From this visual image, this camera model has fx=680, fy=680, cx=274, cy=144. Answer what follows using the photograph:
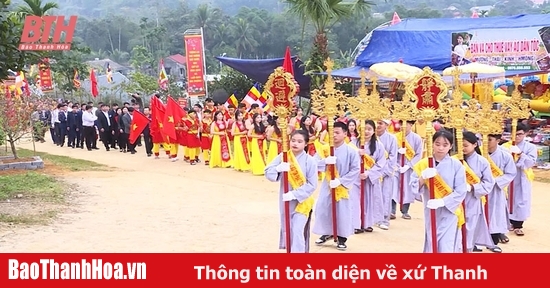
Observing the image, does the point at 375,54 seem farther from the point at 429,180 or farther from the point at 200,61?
the point at 429,180

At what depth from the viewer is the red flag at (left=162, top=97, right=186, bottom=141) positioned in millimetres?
17016

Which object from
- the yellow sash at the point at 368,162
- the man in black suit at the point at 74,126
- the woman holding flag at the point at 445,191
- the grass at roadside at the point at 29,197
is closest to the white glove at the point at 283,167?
the woman holding flag at the point at 445,191

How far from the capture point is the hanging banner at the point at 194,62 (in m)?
21.9

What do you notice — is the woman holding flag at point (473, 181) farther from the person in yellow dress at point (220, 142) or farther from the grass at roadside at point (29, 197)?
the person in yellow dress at point (220, 142)

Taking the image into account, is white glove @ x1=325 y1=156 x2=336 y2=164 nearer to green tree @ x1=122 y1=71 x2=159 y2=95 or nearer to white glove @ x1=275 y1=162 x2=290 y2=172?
white glove @ x1=275 y1=162 x2=290 y2=172

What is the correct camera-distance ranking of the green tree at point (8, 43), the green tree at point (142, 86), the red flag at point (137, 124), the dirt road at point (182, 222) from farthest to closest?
the green tree at point (142, 86) → the red flag at point (137, 124) → the green tree at point (8, 43) → the dirt road at point (182, 222)

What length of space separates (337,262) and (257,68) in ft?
52.4

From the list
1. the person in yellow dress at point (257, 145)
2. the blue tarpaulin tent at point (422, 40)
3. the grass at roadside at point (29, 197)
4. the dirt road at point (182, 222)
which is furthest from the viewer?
the blue tarpaulin tent at point (422, 40)

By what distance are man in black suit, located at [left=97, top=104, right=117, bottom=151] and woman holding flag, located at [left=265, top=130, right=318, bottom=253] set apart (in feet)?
46.3

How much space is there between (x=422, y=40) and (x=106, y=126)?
983cm

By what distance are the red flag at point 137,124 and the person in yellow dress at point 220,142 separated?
353 centimetres

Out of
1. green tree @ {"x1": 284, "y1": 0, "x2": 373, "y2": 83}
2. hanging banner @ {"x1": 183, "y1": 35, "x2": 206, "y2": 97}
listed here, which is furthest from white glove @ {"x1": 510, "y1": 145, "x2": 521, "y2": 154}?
hanging banner @ {"x1": 183, "y1": 35, "x2": 206, "y2": 97}

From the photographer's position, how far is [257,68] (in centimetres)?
2150

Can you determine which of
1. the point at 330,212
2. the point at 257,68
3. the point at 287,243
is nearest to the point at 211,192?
the point at 330,212
